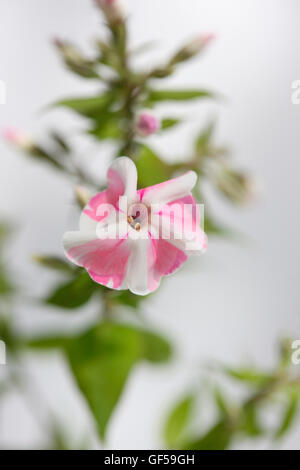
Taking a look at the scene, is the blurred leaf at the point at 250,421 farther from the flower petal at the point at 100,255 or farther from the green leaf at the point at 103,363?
the flower petal at the point at 100,255

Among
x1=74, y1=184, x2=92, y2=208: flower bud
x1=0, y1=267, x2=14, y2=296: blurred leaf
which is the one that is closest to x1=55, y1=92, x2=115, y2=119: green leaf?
x1=74, y1=184, x2=92, y2=208: flower bud

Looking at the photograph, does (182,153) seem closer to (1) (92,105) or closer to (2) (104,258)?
(1) (92,105)

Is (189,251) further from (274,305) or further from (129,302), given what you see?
(274,305)

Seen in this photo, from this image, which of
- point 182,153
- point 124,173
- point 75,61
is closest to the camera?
point 124,173

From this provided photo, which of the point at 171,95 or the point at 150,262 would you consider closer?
the point at 150,262

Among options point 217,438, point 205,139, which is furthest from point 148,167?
point 217,438
